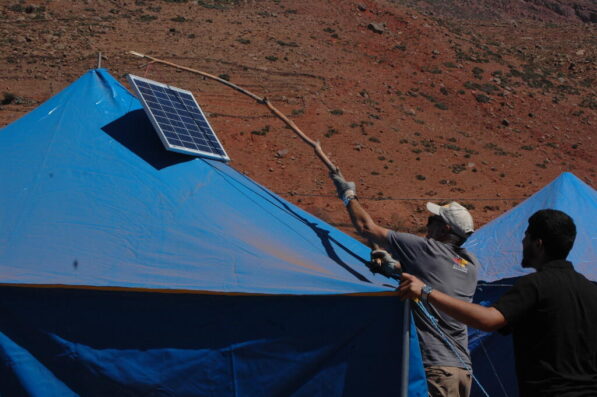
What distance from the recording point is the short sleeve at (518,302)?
3.32 metres

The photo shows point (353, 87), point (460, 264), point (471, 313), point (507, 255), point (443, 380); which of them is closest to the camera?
point (471, 313)

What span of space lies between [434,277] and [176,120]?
3.08m

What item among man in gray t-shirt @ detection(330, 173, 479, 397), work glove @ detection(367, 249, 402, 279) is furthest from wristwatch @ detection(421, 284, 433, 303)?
work glove @ detection(367, 249, 402, 279)

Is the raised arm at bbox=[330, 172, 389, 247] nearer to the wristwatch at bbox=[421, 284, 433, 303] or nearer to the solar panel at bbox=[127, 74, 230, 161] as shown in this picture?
the wristwatch at bbox=[421, 284, 433, 303]

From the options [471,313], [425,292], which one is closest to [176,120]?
[425,292]

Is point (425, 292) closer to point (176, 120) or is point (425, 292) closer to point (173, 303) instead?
point (173, 303)

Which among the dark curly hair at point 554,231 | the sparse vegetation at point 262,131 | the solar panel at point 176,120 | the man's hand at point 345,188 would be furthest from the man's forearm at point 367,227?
the sparse vegetation at point 262,131

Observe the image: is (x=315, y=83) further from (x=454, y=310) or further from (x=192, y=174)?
(x=454, y=310)

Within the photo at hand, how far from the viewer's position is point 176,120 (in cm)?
639

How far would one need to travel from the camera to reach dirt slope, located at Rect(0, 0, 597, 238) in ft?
62.7

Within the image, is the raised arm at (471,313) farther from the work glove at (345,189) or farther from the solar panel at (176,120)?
the solar panel at (176,120)

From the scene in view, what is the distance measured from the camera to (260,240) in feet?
17.5

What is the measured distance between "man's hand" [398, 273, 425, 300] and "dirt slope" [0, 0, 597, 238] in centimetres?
1108

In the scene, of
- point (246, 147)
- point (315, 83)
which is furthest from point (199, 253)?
point (315, 83)
